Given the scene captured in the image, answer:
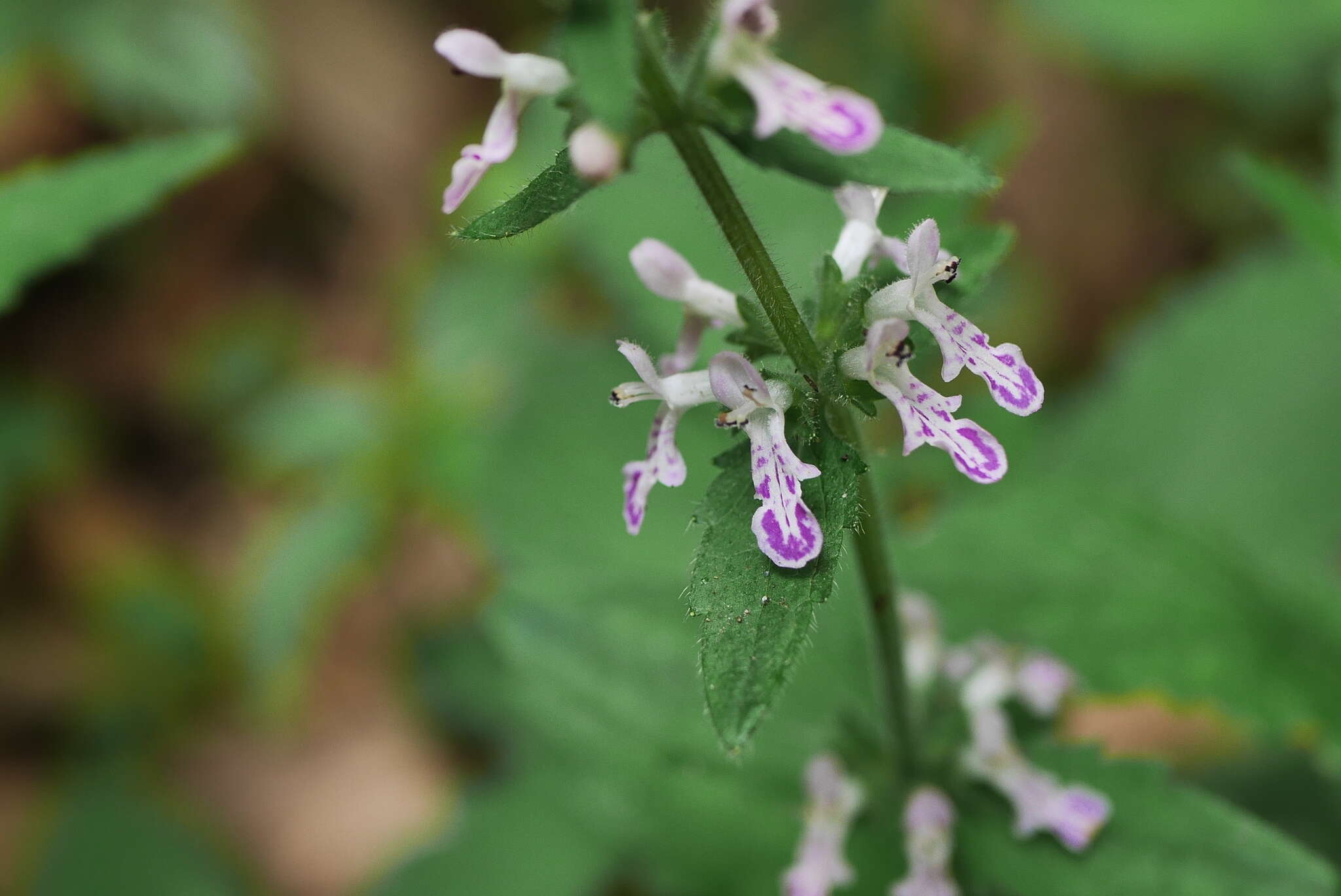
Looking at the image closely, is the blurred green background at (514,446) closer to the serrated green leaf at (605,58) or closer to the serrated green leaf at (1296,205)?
the serrated green leaf at (1296,205)

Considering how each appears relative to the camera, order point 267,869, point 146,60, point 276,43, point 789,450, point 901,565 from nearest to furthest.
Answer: point 789,450
point 901,565
point 267,869
point 146,60
point 276,43

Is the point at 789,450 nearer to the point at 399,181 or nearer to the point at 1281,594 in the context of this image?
the point at 1281,594

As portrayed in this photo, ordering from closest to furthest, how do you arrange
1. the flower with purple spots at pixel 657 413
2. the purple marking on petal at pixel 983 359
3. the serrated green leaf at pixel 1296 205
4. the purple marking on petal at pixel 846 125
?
the purple marking on petal at pixel 846 125 < the purple marking on petal at pixel 983 359 < the flower with purple spots at pixel 657 413 < the serrated green leaf at pixel 1296 205

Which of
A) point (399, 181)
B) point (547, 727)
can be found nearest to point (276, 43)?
point (399, 181)

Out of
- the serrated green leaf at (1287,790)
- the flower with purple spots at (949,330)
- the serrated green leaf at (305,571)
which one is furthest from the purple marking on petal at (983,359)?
the serrated green leaf at (305,571)

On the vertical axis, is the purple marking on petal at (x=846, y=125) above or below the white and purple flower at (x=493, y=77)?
above

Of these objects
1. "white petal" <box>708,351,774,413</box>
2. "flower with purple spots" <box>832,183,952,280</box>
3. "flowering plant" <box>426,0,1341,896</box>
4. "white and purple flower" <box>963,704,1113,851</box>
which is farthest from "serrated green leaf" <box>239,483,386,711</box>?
"white petal" <box>708,351,774,413</box>

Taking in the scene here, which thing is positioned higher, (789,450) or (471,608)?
(789,450)

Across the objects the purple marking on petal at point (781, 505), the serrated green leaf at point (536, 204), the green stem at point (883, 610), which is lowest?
the green stem at point (883, 610)
